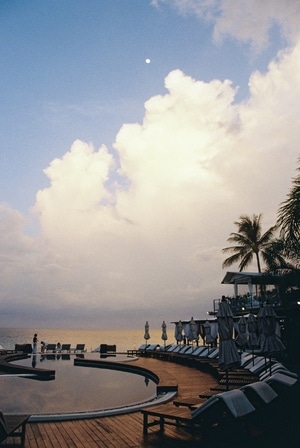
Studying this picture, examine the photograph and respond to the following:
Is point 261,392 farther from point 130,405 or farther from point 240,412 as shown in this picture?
point 130,405

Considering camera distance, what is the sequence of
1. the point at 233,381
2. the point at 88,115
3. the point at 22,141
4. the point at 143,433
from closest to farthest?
1. the point at 143,433
2. the point at 233,381
3. the point at 88,115
4. the point at 22,141

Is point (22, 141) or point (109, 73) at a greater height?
point (109, 73)

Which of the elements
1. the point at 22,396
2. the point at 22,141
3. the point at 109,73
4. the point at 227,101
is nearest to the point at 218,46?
the point at 227,101

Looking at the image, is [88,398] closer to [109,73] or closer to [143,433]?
[143,433]

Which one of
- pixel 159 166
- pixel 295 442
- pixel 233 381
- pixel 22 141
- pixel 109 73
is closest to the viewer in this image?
pixel 295 442

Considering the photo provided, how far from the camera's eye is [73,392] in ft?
41.7

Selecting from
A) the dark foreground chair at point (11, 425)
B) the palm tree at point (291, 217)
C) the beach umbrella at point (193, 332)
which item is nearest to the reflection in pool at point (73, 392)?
the dark foreground chair at point (11, 425)

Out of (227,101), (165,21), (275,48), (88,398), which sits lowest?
(88,398)

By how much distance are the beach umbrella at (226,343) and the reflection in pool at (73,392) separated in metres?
2.86

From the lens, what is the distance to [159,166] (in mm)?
22781

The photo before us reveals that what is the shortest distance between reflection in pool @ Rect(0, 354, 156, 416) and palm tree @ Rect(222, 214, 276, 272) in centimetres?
1935

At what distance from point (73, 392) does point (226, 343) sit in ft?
20.1

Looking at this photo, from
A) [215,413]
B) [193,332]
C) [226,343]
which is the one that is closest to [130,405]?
[226,343]

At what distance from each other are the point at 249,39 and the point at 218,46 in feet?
4.16
